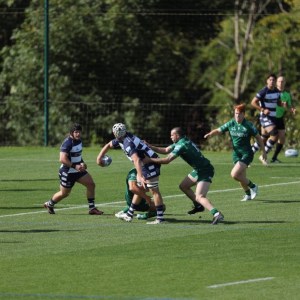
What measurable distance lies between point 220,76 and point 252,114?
11465mm

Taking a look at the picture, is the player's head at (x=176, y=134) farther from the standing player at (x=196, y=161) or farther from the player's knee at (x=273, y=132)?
the player's knee at (x=273, y=132)

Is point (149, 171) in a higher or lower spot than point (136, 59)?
lower

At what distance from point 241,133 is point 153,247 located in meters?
5.81

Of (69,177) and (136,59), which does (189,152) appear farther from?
(136,59)

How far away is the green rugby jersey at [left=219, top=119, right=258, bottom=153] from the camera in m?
23.8

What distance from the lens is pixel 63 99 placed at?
45.0 metres

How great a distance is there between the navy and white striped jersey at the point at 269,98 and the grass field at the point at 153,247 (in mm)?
3225

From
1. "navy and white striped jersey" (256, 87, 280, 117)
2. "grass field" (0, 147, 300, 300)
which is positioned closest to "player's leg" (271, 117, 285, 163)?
"navy and white striped jersey" (256, 87, 280, 117)

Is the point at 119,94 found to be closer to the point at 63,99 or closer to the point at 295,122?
the point at 63,99

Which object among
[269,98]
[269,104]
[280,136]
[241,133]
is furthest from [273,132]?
[241,133]

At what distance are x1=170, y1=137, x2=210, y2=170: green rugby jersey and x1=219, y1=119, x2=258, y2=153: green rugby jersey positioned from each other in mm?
2765

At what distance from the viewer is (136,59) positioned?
4728 centimetres

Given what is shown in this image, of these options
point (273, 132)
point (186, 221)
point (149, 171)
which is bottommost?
point (186, 221)

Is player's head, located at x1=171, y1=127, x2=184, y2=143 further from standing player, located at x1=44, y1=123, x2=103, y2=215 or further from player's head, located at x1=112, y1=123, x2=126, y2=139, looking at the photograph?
standing player, located at x1=44, y1=123, x2=103, y2=215
